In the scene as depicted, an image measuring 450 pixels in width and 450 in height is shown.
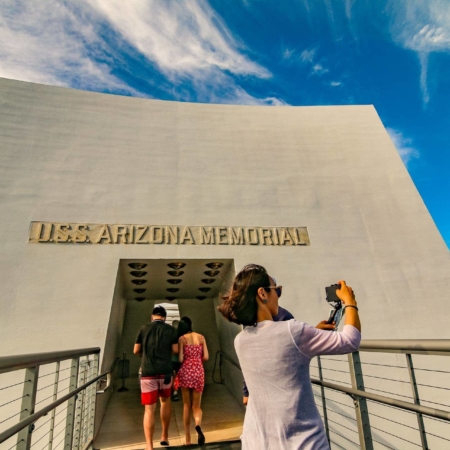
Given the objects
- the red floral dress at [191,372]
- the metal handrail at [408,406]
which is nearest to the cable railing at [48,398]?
the red floral dress at [191,372]

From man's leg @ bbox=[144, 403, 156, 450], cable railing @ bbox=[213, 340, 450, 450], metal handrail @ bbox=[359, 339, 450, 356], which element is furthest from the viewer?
Answer: cable railing @ bbox=[213, 340, 450, 450]

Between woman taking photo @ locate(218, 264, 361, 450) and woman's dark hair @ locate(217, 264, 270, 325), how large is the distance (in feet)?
0.03

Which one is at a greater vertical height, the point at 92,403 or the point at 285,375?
the point at 285,375

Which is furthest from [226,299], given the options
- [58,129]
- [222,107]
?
[222,107]

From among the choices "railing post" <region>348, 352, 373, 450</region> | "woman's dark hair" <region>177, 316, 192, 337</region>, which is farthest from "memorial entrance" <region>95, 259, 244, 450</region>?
"railing post" <region>348, 352, 373, 450</region>

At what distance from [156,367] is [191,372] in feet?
2.30

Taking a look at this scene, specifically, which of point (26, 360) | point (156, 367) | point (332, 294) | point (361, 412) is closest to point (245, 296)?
point (332, 294)

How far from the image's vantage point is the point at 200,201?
6.60 meters

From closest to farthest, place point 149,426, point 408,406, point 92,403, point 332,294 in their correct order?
1. point 332,294
2. point 408,406
3. point 149,426
4. point 92,403

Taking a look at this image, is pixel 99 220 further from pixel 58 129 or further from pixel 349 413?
pixel 349 413

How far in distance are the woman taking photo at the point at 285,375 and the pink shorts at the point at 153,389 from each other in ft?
9.04

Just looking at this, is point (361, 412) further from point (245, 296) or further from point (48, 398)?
point (48, 398)

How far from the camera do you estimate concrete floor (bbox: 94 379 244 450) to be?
4.35 metres

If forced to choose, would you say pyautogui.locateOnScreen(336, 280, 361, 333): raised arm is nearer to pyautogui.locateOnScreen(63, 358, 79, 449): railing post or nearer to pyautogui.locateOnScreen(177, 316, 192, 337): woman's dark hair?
pyautogui.locateOnScreen(63, 358, 79, 449): railing post
